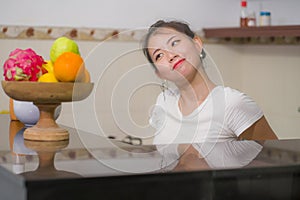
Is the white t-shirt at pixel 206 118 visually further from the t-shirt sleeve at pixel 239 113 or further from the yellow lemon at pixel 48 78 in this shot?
the yellow lemon at pixel 48 78

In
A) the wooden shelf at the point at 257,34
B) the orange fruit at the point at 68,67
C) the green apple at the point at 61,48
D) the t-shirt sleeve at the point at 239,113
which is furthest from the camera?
the wooden shelf at the point at 257,34

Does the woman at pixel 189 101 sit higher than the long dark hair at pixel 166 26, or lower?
lower

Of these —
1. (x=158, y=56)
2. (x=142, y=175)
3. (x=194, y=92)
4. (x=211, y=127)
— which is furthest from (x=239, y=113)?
(x=142, y=175)

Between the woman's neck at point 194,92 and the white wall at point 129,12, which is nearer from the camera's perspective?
the woman's neck at point 194,92

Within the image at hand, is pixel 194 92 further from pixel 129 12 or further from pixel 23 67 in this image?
pixel 129 12

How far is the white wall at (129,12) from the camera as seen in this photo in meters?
3.75

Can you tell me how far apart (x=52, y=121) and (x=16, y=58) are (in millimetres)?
199

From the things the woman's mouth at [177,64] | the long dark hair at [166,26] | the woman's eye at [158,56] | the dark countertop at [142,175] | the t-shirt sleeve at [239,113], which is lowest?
the t-shirt sleeve at [239,113]

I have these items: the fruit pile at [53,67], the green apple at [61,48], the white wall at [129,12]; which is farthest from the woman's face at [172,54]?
the white wall at [129,12]

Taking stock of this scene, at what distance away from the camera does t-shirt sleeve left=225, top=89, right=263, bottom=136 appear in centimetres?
205

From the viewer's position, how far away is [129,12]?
4.03 m

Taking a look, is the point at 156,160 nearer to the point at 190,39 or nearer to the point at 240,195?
the point at 240,195

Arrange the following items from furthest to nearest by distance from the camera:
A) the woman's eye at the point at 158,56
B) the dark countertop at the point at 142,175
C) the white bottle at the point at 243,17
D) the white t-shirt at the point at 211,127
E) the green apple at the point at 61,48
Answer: the white bottle at the point at 243,17 → the green apple at the point at 61,48 → the woman's eye at the point at 158,56 → the white t-shirt at the point at 211,127 → the dark countertop at the point at 142,175

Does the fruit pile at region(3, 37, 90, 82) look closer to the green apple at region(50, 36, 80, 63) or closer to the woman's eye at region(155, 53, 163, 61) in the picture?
the green apple at region(50, 36, 80, 63)
